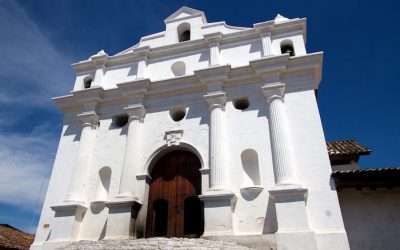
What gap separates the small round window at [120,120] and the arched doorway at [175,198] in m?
2.56

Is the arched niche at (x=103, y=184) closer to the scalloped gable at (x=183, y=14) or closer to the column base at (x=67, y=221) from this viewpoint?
the column base at (x=67, y=221)

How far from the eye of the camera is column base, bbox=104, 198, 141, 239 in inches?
440

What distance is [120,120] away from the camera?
14.2 m

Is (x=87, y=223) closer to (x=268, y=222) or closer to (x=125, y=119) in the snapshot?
(x=125, y=119)

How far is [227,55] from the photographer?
1388 centimetres

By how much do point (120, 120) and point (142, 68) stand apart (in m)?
2.58

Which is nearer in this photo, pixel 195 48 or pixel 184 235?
pixel 184 235

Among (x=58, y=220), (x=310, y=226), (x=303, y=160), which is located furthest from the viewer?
(x=58, y=220)

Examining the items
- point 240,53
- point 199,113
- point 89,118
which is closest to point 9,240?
point 89,118

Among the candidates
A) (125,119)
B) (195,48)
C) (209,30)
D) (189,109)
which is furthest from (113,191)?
(209,30)

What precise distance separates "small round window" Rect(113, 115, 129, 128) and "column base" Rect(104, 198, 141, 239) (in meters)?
3.66

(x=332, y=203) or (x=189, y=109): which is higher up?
(x=189, y=109)

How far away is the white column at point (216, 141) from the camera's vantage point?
36.5 ft

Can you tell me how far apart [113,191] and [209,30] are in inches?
327
